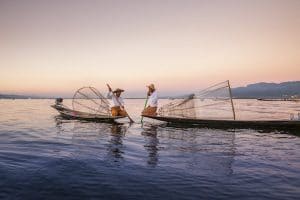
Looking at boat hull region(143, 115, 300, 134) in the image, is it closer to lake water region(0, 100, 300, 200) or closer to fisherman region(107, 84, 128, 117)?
fisherman region(107, 84, 128, 117)

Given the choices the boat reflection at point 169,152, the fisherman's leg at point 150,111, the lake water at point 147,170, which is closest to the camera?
the lake water at point 147,170

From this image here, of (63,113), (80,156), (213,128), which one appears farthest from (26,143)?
(63,113)

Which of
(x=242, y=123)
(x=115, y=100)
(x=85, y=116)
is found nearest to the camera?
(x=242, y=123)

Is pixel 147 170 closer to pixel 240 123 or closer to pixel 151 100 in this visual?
pixel 240 123

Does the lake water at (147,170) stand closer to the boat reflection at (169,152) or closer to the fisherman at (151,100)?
the boat reflection at (169,152)

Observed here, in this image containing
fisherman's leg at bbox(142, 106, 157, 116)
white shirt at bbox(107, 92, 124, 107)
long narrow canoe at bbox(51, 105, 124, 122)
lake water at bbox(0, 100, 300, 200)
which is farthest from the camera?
long narrow canoe at bbox(51, 105, 124, 122)

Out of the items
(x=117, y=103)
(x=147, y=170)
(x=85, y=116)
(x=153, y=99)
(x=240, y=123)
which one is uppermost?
(x=153, y=99)

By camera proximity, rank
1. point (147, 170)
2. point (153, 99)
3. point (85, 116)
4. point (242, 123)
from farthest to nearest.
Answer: point (85, 116), point (153, 99), point (242, 123), point (147, 170)

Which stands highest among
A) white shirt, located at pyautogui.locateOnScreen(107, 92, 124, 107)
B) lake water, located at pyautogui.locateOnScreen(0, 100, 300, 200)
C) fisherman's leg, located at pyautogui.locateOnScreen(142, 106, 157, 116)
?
white shirt, located at pyautogui.locateOnScreen(107, 92, 124, 107)

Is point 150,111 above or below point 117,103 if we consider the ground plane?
below

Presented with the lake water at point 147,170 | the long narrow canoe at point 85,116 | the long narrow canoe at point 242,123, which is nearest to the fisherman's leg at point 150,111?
the long narrow canoe at point 242,123

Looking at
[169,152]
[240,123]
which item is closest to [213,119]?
[240,123]

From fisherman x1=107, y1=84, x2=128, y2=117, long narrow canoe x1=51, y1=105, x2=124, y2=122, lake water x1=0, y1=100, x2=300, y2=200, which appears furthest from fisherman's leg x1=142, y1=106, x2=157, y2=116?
lake water x1=0, y1=100, x2=300, y2=200

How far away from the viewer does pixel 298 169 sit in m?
10.8
